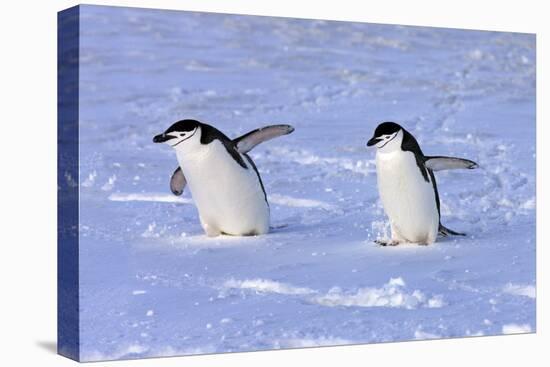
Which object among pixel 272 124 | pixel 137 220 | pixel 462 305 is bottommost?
pixel 462 305

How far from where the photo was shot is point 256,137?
25.1 ft

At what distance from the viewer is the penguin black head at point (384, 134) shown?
7.89 m

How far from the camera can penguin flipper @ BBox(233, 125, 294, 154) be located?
764cm

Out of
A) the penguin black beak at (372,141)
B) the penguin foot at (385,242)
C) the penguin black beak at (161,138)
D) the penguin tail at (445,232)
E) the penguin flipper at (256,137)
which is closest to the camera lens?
the penguin black beak at (161,138)

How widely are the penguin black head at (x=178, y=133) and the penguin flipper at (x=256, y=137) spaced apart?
1.01ft

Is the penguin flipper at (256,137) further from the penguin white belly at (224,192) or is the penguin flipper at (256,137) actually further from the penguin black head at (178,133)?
the penguin black head at (178,133)

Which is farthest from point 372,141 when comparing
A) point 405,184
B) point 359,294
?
point 359,294

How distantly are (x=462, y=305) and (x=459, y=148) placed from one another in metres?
1.03

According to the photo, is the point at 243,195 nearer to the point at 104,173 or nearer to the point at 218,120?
the point at 218,120

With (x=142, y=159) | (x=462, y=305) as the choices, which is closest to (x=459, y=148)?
(x=462, y=305)

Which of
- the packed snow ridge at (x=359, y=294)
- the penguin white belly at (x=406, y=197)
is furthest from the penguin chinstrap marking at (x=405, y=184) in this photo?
the packed snow ridge at (x=359, y=294)

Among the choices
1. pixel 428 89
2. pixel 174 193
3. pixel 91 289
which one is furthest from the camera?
pixel 428 89

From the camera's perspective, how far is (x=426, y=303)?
788 cm

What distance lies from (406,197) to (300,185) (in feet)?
2.20
